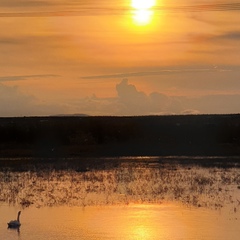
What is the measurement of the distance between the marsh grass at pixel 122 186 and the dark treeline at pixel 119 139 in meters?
12.2

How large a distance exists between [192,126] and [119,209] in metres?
39.3

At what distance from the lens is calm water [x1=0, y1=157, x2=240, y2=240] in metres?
20.4

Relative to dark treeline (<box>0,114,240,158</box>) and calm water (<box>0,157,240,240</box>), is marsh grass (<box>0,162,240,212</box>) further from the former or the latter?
dark treeline (<box>0,114,240,158</box>)

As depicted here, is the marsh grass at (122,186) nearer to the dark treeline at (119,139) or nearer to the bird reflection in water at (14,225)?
the bird reflection in water at (14,225)

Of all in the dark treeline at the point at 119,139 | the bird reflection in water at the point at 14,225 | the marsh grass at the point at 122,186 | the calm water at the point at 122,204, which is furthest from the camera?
the dark treeline at the point at 119,139

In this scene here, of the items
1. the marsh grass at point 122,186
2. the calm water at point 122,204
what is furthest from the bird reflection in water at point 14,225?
the marsh grass at point 122,186

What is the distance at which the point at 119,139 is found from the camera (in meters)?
57.7

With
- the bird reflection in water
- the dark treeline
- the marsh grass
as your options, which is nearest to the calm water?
the marsh grass

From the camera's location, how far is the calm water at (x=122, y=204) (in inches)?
802

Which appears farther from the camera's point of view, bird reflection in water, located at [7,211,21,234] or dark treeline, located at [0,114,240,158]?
dark treeline, located at [0,114,240,158]

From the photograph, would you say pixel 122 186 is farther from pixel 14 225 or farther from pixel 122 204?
pixel 14 225

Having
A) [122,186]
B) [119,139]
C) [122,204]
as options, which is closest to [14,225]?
[122,204]

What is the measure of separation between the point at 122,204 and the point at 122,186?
408 centimetres

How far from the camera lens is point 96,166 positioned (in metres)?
36.6
